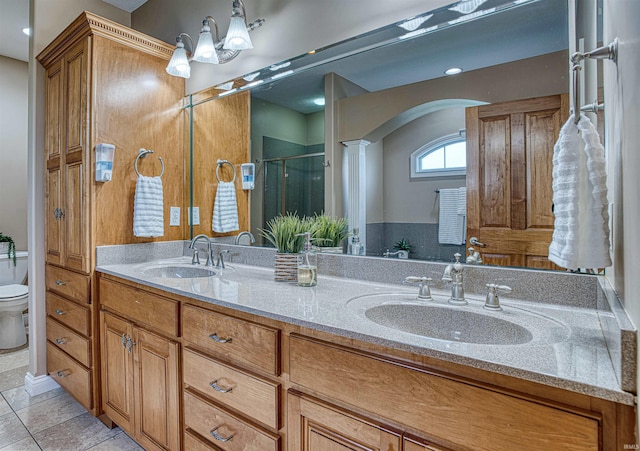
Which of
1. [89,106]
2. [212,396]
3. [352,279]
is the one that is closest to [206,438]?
[212,396]

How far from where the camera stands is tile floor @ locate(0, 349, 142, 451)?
1822 mm

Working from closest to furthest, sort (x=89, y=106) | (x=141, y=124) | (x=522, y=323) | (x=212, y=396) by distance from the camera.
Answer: (x=522, y=323) → (x=212, y=396) → (x=89, y=106) → (x=141, y=124)

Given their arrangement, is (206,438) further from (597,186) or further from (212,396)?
(597,186)

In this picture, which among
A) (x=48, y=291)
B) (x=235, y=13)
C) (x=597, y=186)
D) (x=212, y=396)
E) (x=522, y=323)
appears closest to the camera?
(x=597, y=186)

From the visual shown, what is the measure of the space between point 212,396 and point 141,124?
1.67 m

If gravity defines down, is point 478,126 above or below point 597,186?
above

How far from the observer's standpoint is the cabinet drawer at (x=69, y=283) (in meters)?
1.99

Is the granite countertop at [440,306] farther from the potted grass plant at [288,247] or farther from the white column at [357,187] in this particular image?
the white column at [357,187]

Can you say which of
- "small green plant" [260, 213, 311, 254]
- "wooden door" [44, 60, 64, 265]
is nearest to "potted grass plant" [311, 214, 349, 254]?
"small green plant" [260, 213, 311, 254]

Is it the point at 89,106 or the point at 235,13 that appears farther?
the point at 89,106

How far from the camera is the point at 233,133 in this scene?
2.24m

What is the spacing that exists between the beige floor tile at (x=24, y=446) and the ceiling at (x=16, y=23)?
2.78 metres

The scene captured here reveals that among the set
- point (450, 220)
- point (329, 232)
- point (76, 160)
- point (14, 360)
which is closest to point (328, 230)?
point (329, 232)

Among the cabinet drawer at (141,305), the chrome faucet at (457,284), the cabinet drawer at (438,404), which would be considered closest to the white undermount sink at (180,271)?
the cabinet drawer at (141,305)
